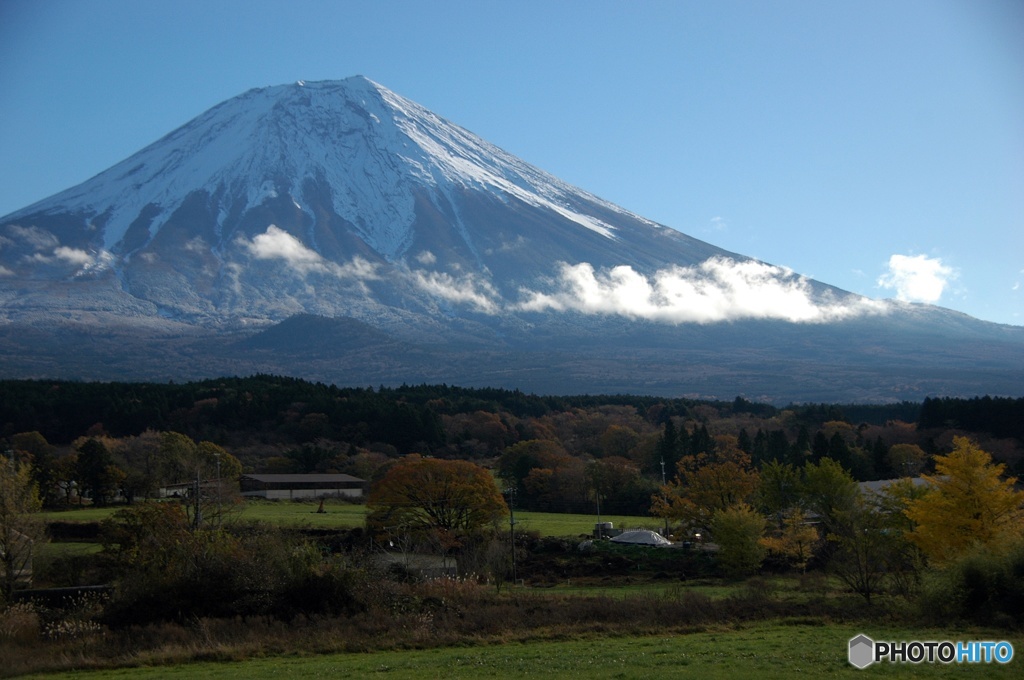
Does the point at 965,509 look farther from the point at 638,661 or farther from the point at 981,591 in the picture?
the point at 638,661

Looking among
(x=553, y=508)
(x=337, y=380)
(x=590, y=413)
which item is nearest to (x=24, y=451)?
(x=553, y=508)

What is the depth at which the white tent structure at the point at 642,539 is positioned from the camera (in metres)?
38.2

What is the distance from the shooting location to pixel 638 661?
14.5 m

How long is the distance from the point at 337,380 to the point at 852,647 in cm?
12868

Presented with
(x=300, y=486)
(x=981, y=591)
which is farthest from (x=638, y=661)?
(x=300, y=486)

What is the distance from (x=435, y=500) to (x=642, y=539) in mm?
8491

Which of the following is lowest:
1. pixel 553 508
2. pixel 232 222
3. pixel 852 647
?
pixel 553 508

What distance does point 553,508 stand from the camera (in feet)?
170

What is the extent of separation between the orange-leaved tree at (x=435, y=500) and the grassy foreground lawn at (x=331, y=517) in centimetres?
182

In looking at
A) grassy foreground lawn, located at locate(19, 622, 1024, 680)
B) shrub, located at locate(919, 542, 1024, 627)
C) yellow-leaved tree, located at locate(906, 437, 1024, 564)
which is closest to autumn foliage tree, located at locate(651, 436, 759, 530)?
yellow-leaved tree, located at locate(906, 437, 1024, 564)

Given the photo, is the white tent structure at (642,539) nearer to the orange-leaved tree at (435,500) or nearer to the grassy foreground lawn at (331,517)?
the grassy foreground lawn at (331,517)

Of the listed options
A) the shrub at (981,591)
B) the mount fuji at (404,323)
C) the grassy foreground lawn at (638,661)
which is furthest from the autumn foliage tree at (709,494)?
the mount fuji at (404,323)

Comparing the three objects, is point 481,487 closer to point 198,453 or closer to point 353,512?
point 353,512

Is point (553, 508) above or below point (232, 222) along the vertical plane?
below
